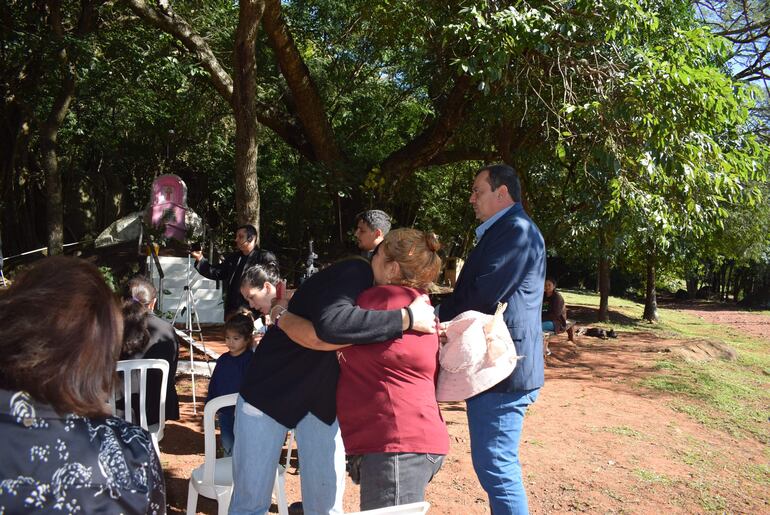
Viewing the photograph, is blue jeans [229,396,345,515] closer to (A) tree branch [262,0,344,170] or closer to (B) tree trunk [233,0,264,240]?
(B) tree trunk [233,0,264,240]

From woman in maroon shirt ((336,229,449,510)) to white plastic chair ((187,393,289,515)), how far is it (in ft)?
2.76

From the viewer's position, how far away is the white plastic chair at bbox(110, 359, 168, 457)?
3783 mm

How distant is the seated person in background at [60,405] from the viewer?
1390mm

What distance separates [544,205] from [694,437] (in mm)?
9723

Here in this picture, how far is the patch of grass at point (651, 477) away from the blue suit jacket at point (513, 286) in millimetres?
2818

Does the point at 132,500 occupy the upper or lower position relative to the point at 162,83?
lower

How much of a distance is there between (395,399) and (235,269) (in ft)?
11.9

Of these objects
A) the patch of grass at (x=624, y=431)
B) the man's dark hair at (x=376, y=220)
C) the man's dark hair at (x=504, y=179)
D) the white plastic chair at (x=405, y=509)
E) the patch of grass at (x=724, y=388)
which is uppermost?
the man's dark hair at (x=504, y=179)

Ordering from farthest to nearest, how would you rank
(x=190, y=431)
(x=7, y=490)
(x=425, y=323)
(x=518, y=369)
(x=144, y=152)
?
(x=144, y=152)
(x=190, y=431)
(x=518, y=369)
(x=425, y=323)
(x=7, y=490)

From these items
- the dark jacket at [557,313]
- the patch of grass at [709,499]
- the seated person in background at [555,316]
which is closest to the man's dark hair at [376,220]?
the patch of grass at [709,499]

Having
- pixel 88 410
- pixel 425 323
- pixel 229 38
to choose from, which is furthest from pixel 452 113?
pixel 88 410

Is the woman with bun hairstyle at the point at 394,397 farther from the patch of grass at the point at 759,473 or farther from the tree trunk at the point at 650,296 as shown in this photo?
the tree trunk at the point at 650,296

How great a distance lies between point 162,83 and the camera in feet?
39.4

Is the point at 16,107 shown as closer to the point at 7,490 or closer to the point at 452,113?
the point at 452,113
